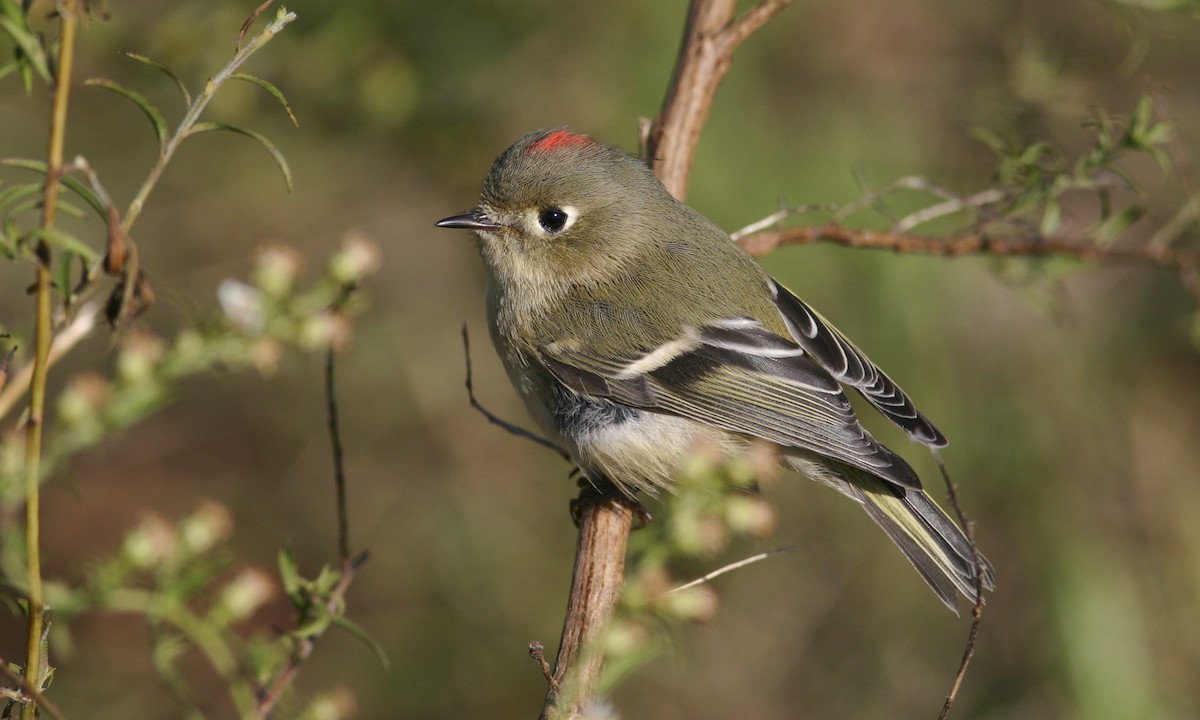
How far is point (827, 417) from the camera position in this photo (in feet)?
7.41

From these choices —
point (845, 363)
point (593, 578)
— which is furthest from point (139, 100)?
A: point (845, 363)

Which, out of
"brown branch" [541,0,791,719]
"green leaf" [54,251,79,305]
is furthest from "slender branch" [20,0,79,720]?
"brown branch" [541,0,791,719]

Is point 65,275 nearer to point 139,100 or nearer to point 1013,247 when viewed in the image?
point 139,100

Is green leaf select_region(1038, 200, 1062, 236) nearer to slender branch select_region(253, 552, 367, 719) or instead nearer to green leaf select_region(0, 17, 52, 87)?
slender branch select_region(253, 552, 367, 719)

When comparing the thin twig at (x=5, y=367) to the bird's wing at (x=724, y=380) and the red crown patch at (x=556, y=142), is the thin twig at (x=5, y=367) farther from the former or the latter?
the red crown patch at (x=556, y=142)

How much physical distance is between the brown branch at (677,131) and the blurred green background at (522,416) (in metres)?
0.89

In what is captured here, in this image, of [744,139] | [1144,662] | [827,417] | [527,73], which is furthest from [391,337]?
[1144,662]

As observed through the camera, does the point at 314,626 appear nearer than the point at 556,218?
Yes

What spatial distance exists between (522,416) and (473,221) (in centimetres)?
130

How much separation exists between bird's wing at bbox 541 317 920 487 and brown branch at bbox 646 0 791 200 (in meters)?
0.40

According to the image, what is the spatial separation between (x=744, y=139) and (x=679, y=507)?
2.60m

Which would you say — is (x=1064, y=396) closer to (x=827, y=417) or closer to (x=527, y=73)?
(x=827, y=417)

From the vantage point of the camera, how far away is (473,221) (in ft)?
8.07

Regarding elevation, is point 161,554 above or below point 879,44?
below
